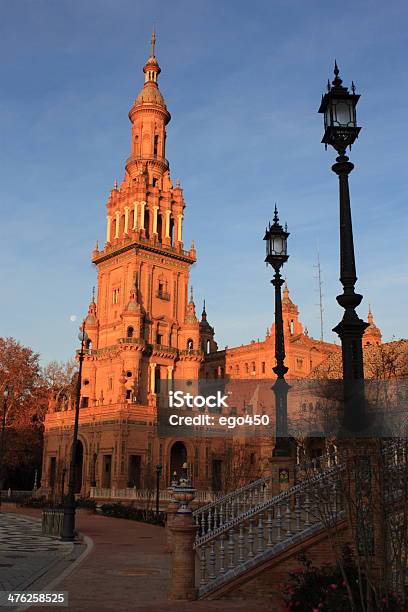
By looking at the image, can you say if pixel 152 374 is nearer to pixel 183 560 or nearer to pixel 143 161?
Result: pixel 143 161

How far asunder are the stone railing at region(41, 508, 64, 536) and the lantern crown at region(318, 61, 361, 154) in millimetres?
20562

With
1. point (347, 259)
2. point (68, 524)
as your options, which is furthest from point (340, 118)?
point (68, 524)

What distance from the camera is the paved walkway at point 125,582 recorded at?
36.9ft

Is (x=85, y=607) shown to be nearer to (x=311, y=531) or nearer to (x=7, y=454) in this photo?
(x=311, y=531)

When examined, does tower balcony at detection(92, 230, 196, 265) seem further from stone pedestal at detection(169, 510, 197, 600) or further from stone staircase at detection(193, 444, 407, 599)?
stone pedestal at detection(169, 510, 197, 600)

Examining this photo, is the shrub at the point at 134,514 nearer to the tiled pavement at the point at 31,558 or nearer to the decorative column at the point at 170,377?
the tiled pavement at the point at 31,558

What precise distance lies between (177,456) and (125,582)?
5322 cm

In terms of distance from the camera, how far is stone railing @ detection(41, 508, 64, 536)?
26633 mm

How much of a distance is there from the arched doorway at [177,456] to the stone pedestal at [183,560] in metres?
53.9

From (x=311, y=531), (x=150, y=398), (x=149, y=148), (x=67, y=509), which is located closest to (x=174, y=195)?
(x=149, y=148)

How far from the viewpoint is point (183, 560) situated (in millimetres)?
12062

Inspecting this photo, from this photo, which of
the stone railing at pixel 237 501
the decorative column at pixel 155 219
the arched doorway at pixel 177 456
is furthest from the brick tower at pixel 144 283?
the stone railing at pixel 237 501

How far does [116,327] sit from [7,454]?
17.8m

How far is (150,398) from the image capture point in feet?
208
